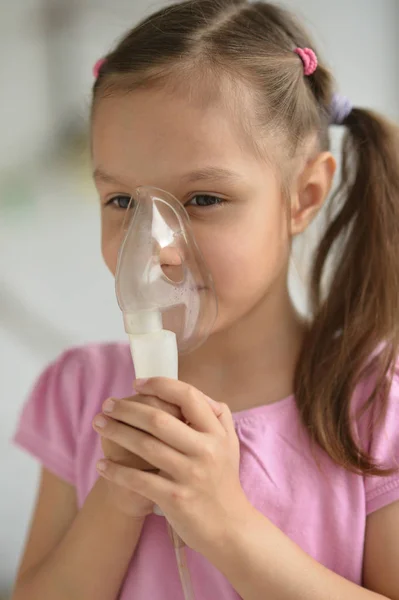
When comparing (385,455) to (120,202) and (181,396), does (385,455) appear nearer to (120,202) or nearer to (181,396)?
(181,396)

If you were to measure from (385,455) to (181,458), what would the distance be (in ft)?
0.82

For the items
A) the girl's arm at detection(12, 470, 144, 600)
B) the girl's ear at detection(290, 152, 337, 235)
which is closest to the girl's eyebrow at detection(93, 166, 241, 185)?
the girl's ear at detection(290, 152, 337, 235)

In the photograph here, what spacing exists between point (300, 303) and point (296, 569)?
0.38m

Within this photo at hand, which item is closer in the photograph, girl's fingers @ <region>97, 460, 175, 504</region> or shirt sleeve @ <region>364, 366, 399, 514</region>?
girl's fingers @ <region>97, 460, 175, 504</region>

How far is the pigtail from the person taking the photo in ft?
2.60

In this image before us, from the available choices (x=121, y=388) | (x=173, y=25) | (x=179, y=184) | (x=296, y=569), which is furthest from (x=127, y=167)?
(x=296, y=569)

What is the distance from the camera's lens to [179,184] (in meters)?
0.69

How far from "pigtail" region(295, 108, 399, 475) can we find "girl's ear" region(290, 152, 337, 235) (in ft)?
0.24

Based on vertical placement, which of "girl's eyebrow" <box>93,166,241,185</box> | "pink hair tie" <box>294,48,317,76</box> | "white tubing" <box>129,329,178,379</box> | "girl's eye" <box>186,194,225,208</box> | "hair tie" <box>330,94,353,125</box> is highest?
"pink hair tie" <box>294,48,317,76</box>

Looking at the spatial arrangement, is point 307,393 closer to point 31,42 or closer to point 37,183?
point 37,183

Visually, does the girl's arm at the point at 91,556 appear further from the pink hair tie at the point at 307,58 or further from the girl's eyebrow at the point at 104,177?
the pink hair tie at the point at 307,58

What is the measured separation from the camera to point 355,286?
86cm

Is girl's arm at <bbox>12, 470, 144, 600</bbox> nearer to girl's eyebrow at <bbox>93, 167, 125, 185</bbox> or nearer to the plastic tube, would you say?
the plastic tube

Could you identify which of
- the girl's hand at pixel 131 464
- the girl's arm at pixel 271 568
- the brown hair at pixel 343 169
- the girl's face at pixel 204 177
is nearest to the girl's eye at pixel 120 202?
the girl's face at pixel 204 177
